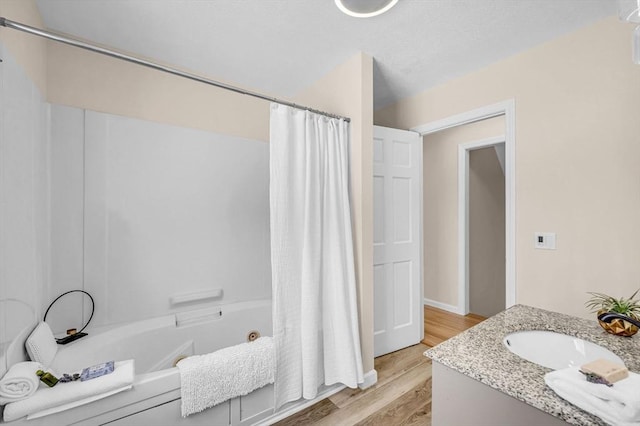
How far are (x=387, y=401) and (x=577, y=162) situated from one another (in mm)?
1956

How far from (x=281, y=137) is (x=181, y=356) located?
1689mm

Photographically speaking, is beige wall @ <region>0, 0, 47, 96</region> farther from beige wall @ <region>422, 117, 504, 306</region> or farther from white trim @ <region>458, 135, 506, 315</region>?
white trim @ <region>458, 135, 506, 315</region>

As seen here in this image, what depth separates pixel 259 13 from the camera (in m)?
1.60

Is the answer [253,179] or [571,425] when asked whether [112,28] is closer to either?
[253,179]

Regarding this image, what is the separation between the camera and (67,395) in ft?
3.49

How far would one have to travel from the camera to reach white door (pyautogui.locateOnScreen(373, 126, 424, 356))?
2.37 meters

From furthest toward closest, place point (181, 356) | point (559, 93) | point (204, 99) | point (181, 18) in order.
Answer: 1. point (204, 99)
2. point (181, 356)
3. point (559, 93)
4. point (181, 18)

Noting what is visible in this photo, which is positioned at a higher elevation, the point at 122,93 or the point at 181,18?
the point at 181,18

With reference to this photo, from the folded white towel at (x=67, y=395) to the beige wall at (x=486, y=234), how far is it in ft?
11.7

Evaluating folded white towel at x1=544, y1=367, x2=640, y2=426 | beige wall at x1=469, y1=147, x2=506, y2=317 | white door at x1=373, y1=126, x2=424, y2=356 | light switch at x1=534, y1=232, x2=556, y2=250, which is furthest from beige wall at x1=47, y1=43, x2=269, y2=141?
beige wall at x1=469, y1=147, x2=506, y2=317

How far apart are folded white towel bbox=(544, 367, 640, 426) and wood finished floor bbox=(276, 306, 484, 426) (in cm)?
120

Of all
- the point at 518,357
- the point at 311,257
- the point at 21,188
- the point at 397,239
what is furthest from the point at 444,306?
the point at 21,188

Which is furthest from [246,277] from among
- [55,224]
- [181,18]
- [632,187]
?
[632,187]

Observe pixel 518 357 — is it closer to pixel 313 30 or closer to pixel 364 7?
pixel 364 7
